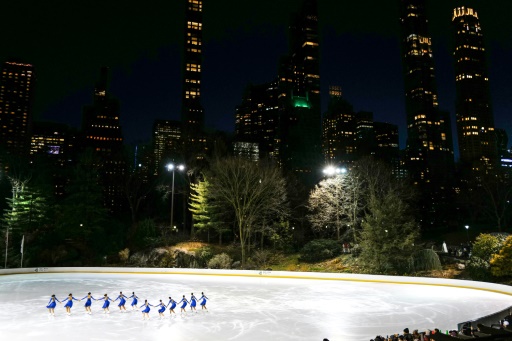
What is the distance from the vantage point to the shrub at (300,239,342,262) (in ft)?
113

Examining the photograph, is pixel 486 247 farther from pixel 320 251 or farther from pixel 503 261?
pixel 320 251

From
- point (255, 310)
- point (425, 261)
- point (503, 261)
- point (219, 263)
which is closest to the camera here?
point (255, 310)

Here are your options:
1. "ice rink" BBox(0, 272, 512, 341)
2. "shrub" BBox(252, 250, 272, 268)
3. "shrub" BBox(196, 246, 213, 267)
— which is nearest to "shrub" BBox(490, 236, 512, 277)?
"ice rink" BBox(0, 272, 512, 341)

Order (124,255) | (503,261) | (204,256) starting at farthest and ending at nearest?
1. (124,255)
2. (204,256)
3. (503,261)

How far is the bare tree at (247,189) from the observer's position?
35.7 meters

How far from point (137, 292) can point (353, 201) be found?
901 inches

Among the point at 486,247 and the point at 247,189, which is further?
the point at 247,189

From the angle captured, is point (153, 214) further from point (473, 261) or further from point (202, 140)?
point (473, 261)

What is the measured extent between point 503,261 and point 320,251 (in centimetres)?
1466

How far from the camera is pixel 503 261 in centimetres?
2292

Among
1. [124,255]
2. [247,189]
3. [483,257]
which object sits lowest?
[124,255]

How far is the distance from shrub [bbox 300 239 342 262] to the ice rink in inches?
297

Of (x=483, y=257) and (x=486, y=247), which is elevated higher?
(x=486, y=247)

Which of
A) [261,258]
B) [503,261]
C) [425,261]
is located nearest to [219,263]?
[261,258]
